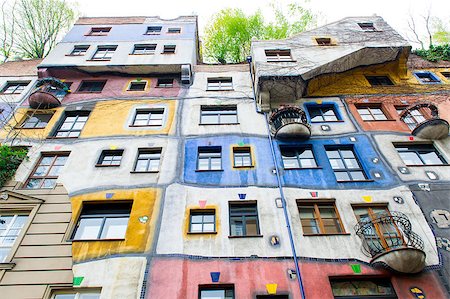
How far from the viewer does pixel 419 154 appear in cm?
1260

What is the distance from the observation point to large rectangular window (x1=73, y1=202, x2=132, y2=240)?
32.8 feet

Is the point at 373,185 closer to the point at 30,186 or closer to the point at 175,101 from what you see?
the point at 175,101

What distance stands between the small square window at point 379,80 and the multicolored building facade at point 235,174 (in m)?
0.09

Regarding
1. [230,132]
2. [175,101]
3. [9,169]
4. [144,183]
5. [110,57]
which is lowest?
[144,183]

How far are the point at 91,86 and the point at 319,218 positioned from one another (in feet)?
43.4

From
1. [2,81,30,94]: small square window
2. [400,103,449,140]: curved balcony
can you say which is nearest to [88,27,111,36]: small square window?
[2,81,30,94]: small square window

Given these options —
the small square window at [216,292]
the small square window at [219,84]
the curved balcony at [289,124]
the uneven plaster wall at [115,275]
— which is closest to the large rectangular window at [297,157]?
the curved balcony at [289,124]

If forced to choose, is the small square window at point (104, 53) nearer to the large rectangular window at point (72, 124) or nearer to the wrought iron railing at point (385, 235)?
the large rectangular window at point (72, 124)

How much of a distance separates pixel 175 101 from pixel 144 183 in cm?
533

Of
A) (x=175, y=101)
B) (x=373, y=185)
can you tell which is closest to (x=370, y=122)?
(x=373, y=185)

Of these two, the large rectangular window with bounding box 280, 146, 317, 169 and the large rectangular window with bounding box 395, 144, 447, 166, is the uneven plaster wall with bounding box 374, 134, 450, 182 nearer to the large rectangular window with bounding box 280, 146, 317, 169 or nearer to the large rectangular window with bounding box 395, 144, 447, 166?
the large rectangular window with bounding box 395, 144, 447, 166

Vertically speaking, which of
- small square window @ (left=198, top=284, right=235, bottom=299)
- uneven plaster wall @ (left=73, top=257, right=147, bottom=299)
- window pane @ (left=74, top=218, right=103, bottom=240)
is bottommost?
small square window @ (left=198, top=284, right=235, bottom=299)

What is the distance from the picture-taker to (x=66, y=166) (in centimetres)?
1195

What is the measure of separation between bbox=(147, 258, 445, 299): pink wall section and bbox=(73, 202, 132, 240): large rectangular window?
6.57 ft
